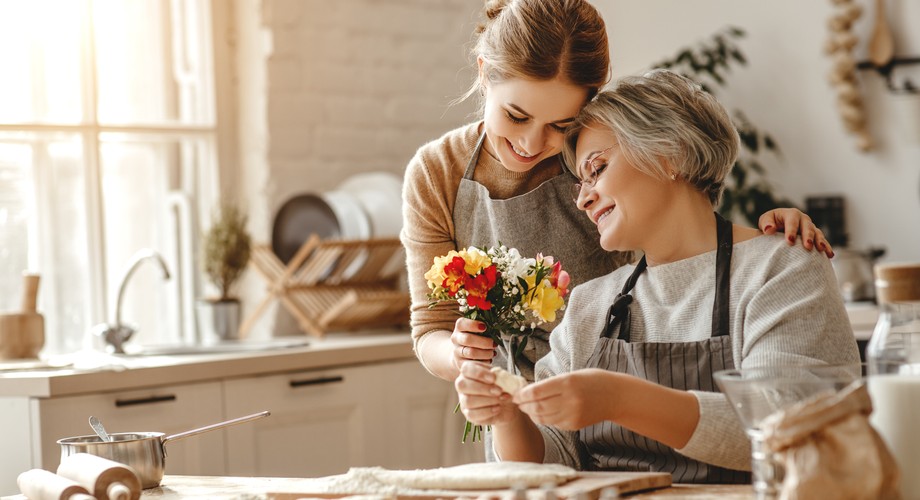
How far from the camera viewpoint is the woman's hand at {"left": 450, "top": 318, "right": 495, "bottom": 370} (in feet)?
6.27

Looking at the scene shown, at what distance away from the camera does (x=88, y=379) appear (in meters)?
3.04

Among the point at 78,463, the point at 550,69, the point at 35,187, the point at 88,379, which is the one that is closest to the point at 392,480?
the point at 78,463

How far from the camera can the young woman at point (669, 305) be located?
1.75 metres

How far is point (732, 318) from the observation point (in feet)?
6.16

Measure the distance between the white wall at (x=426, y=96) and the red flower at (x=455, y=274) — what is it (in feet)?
7.67

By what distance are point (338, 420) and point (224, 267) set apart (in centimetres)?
67

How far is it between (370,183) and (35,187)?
3.86 ft

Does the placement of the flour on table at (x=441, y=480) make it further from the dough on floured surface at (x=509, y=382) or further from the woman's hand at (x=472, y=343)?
the woman's hand at (x=472, y=343)

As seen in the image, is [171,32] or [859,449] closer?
[859,449]

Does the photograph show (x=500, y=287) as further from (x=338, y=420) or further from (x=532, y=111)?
(x=338, y=420)

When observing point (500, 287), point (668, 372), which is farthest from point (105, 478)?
point (668, 372)

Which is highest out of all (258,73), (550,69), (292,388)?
→ (258,73)

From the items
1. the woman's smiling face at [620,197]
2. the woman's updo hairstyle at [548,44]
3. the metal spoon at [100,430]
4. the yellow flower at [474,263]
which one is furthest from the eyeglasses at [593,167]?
the metal spoon at [100,430]

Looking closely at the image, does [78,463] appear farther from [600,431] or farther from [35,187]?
[35,187]
